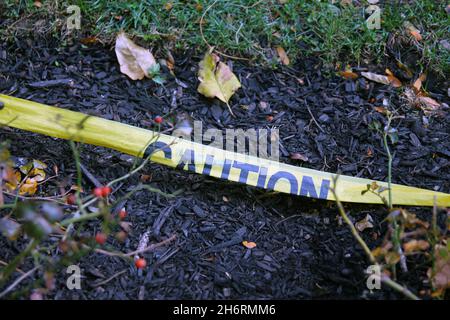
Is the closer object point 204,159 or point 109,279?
point 109,279

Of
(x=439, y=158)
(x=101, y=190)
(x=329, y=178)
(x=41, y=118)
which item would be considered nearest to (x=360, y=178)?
(x=329, y=178)

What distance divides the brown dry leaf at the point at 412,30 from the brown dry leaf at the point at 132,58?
162 cm

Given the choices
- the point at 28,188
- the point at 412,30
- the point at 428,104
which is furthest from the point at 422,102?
the point at 28,188

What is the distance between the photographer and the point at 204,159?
2676mm

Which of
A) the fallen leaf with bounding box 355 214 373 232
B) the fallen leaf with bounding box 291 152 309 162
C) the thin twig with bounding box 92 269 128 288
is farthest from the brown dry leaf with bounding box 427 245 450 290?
the thin twig with bounding box 92 269 128 288

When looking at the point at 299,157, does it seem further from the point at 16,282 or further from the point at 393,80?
the point at 16,282

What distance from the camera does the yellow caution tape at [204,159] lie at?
2.62m

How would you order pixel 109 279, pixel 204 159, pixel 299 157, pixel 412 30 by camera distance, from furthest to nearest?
1. pixel 412 30
2. pixel 299 157
3. pixel 204 159
4. pixel 109 279

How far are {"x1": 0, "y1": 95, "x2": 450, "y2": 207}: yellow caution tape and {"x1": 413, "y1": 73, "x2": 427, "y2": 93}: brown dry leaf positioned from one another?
788 mm

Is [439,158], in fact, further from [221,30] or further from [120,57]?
[120,57]

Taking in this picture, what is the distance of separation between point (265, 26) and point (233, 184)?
1136mm

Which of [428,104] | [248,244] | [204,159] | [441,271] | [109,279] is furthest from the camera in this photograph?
[428,104]

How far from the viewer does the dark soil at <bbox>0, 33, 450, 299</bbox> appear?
2324mm
